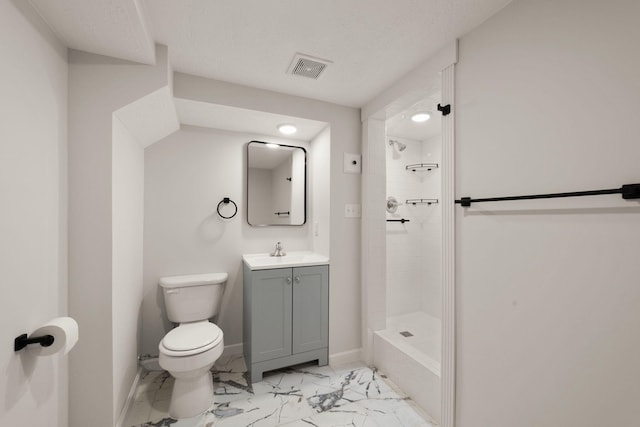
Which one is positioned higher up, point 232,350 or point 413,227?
point 413,227

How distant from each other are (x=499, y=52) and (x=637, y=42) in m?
0.48

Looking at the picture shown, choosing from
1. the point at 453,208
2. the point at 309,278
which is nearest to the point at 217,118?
the point at 309,278

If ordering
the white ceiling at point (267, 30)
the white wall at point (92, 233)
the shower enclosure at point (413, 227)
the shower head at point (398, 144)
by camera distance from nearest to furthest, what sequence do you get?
the white ceiling at point (267, 30)
the white wall at point (92, 233)
the shower enclosure at point (413, 227)
the shower head at point (398, 144)

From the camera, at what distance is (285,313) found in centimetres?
205

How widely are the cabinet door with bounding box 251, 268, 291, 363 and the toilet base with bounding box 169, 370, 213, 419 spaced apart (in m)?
0.37

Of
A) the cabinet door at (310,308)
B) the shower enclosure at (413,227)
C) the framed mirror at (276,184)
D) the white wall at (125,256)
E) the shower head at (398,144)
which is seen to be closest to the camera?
the white wall at (125,256)

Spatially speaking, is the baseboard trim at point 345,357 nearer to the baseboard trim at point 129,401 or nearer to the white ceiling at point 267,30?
the baseboard trim at point 129,401

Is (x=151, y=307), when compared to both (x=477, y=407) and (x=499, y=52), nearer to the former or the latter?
(x=477, y=407)

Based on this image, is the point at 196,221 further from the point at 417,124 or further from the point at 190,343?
the point at 417,124

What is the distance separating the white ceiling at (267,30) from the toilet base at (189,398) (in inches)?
76.7

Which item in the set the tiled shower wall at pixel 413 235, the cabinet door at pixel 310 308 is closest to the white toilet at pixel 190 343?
the cabinet door at pixel 310 308

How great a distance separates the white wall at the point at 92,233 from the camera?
132 centimetres

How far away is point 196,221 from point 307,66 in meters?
1.55

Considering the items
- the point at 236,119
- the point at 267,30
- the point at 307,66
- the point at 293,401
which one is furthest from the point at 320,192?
the point at 293,401
